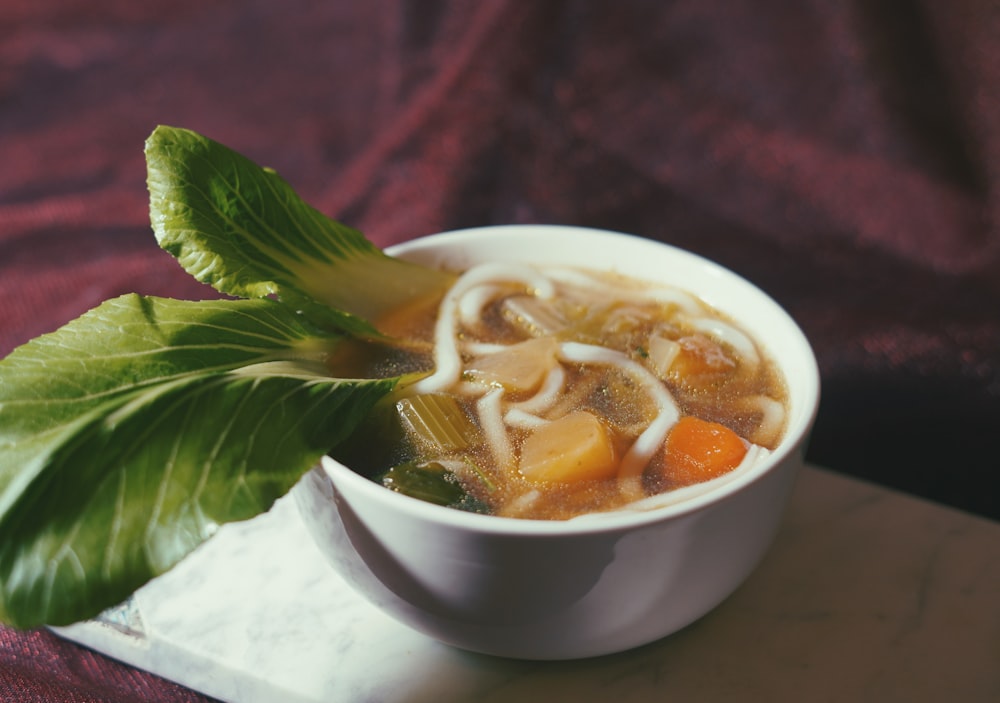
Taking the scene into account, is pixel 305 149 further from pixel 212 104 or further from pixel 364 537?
pixel 364 537

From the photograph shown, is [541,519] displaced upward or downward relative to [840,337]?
upward

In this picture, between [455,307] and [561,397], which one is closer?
[561,397]

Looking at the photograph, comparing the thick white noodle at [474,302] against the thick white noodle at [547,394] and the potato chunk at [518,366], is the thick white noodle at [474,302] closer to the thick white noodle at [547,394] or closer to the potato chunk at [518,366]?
the potato chunk at [518,366]

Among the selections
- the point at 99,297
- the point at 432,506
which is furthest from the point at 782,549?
the point at 99,297

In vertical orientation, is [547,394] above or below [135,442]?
below

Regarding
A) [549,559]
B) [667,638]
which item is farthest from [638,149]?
[549,559]

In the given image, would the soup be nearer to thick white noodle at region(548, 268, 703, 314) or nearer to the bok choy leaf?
thick white noodle at region(548, 268, 703, 314)

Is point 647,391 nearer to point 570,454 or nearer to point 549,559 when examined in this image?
point 570,454
